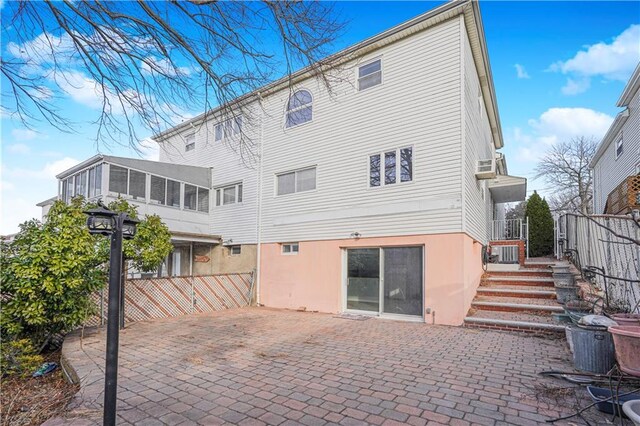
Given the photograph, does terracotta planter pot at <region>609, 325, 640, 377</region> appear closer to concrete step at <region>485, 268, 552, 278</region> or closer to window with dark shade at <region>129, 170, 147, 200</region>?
concrete step at <region>485, 268, 552, 278</region>

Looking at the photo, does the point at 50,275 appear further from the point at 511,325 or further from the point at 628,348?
the point at 511,325

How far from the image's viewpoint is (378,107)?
9.24 meters

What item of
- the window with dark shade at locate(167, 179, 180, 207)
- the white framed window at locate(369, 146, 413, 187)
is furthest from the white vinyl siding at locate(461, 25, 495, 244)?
the window with dark shade at locate(167, 179, 180, 207)

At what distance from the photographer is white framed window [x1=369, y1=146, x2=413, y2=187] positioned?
8.61 metres

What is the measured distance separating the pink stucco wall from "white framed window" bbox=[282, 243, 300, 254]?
0.17 meters

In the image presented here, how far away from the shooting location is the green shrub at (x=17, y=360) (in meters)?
4.74

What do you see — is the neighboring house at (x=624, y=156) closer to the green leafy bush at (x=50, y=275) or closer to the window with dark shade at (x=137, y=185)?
the green leafy bush at (x=50, y=275)

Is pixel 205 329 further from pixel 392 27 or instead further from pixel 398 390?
pixel 392 27

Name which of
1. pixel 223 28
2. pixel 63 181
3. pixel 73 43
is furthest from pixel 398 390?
pixel 63 181

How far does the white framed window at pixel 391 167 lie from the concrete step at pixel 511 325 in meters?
3.67

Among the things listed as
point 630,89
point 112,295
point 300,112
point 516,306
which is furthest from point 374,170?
point 630,89

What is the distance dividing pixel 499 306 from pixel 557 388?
4.44 metres

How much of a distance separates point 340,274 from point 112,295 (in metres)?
7.20

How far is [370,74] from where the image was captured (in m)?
9.57
